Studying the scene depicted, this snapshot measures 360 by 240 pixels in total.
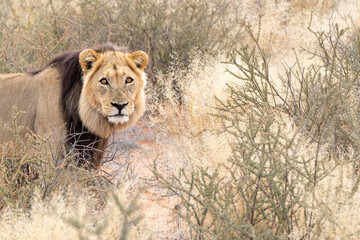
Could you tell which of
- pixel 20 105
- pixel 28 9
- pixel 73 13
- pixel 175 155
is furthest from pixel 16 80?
pixel 28 9

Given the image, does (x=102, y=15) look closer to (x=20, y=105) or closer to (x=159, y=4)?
(x=159, y=4)

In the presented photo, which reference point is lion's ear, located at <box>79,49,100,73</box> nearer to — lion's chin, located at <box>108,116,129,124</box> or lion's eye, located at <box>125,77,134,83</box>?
lion's eye, located at <box>125,77,134,83</box>

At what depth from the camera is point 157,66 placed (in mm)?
9062

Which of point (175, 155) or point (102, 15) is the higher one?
point (102, 15)

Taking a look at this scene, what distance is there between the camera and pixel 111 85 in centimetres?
475

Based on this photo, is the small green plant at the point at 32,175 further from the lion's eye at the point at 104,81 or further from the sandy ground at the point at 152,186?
the lion's eye at the point at 104,81

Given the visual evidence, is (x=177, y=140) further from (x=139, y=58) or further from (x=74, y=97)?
(x=74, y=97)

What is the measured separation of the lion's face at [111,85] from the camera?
471 cm

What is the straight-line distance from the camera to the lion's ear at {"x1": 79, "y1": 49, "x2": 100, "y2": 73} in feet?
15.6

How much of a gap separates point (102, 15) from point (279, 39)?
13.4ft

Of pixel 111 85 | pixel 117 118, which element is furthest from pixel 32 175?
pixel 111 85

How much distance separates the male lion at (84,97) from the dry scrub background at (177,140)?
41cm

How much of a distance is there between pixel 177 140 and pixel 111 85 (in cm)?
186

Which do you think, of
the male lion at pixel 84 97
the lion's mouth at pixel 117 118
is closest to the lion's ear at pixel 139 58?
the male lion at pixel 84 97
